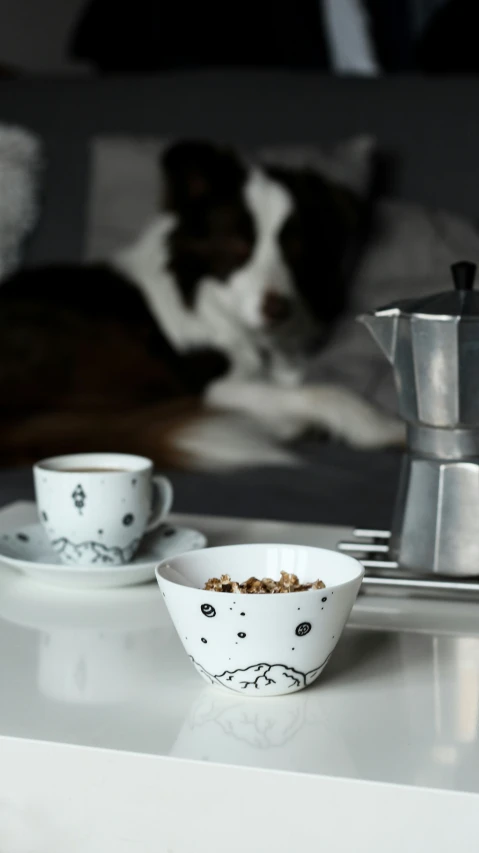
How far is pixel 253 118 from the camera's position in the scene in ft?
6.82

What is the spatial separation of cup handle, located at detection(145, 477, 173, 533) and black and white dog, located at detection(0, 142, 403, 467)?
33.7 inches

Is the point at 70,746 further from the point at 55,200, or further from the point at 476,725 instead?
the point at 55,200

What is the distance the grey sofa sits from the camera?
6.53 ft

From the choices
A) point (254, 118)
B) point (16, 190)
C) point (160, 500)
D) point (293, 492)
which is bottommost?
point (293, 492)

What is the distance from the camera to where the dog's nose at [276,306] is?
1.92 meters

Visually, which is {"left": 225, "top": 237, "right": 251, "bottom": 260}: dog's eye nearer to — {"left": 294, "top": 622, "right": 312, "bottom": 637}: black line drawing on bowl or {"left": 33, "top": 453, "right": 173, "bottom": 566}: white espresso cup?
{"left": 33, "top": 453, "right": 173, "bottom": 566}: white espresso cup

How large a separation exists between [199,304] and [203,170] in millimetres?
264

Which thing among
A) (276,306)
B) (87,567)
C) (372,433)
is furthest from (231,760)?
(276,306)

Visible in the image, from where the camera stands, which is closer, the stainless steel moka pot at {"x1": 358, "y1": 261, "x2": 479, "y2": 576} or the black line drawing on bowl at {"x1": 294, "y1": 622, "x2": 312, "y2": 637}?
the black line drawing on bowl at {"x1": 294, "y1": 622, "x2": 312, "y2": 637}

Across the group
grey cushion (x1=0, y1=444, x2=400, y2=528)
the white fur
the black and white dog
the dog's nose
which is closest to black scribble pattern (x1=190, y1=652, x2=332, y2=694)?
grey cushion (x1=0, y1=444, x2=400, y2=528)

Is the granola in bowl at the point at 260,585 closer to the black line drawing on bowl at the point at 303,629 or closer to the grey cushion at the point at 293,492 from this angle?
the black line drawing on bowl at the point at 303,629

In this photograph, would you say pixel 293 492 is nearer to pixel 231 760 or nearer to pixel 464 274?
pixel 464 274

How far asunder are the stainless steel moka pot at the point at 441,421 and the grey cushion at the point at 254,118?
48.6 inches

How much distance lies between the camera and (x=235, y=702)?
578 millimetres
